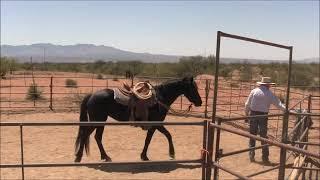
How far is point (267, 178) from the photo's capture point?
7.34 m

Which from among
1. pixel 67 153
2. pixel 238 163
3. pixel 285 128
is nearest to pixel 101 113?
pixel 67 153

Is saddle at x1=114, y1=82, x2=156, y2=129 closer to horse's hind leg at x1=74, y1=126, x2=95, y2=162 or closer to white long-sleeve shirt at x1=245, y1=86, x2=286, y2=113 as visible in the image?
horse's hind leg at x1=74, y1=126, x2=95, y2=162

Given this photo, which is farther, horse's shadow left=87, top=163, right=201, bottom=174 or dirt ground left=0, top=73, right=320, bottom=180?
horse's shadow left=87, top=163, right=201, bottom=174

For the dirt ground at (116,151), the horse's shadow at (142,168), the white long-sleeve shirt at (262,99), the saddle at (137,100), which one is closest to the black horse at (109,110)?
the saddle at (137,100)

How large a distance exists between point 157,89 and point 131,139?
2.56 meters

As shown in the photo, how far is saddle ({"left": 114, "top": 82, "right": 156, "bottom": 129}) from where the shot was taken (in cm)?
780

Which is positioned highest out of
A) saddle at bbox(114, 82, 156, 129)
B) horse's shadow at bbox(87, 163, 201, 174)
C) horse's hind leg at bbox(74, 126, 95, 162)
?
saddle at bbox(114, 82, 156, 129)

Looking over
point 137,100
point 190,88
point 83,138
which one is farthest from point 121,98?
point 190,88

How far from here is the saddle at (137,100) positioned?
780cm

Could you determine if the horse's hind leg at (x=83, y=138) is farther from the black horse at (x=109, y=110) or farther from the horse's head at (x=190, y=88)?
the horse's head at (x=190, y=88)

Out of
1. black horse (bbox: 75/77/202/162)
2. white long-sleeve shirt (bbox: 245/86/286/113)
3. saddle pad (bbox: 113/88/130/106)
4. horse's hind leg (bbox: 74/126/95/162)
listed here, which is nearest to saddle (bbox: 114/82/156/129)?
saddle pad (bbox: 113/88/130/106)

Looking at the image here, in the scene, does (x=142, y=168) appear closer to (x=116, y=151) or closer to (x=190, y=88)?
(x=116, y=151)

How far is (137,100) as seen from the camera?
25.7ft

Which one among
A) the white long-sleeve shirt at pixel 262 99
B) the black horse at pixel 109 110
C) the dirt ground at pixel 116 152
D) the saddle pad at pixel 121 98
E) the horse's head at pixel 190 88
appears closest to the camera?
the dirt ground at pixel 116 152
